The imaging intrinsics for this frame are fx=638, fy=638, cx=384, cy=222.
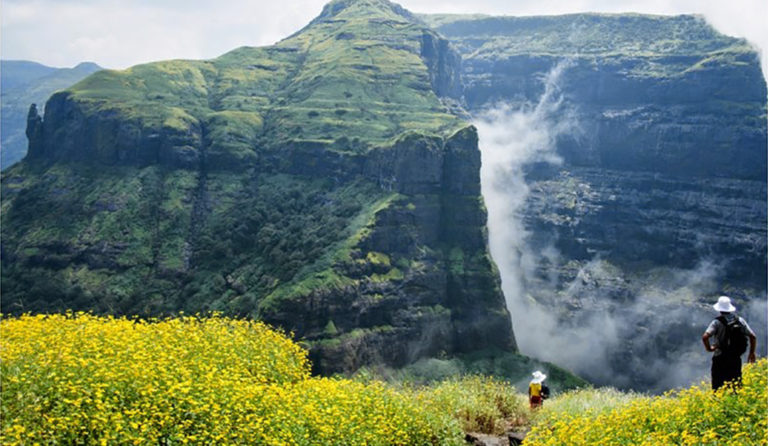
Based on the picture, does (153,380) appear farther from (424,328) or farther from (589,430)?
(424,328)

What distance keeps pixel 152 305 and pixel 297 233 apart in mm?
42656

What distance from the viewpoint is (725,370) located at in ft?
73.6

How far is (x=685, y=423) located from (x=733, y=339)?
15.7 ft

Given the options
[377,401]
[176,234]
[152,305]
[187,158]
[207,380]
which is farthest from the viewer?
[187,158]

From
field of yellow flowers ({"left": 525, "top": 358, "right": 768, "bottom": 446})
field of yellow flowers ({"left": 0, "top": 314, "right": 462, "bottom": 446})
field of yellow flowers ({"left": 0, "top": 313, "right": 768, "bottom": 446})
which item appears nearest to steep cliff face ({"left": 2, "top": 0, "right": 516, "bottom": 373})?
field of yellow flowers ({"left": 0, "top": 313, "right": 768, "bottom": 446})

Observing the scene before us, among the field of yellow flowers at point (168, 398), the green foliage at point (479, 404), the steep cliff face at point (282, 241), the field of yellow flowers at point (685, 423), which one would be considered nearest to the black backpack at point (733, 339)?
the field of yellow flowers at point (685, 423)

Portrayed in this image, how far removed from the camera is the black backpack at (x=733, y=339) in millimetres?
22355

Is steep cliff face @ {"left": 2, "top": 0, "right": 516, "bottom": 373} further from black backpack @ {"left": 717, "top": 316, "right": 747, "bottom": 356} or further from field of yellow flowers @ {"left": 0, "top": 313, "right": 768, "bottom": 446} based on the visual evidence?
black backpack @ {"left": 717, "top": 316, "right": 747, "bottom": 356}

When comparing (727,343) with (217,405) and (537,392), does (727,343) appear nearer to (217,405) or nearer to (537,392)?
(537,392)

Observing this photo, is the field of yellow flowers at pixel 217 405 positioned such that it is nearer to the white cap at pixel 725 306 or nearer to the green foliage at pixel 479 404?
the green foliage at pixel 479 404

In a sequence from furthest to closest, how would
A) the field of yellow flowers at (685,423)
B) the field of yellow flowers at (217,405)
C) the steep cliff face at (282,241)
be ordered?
the steep cliff face at (282,241), the field of yellow flowers at (685,423), the field of yellow flowers at (217,405)

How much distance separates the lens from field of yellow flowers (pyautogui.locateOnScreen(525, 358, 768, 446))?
17.7 meters

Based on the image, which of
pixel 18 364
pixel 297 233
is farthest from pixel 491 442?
pixel 297 233

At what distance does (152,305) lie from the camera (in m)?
160
